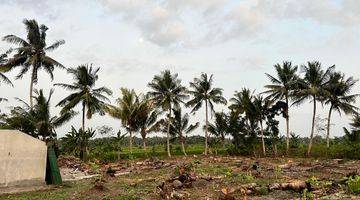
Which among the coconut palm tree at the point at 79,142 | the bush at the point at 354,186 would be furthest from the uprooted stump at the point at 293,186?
the coconut palm tree at the point at 79,142

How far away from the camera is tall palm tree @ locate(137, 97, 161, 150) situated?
46.1 metres

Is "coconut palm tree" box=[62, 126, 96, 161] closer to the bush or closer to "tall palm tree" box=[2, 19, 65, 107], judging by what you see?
"tall palm tree" box=[2, 19, 65, 107]

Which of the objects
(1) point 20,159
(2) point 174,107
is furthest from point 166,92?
(1) point 20,159

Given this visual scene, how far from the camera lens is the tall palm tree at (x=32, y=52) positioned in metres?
37.5

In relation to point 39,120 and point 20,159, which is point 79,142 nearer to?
point 39,120

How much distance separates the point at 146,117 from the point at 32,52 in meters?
14.7

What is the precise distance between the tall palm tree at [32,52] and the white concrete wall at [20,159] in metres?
17.0

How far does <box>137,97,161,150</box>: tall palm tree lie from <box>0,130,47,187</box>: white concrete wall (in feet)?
80.2

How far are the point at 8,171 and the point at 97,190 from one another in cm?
542

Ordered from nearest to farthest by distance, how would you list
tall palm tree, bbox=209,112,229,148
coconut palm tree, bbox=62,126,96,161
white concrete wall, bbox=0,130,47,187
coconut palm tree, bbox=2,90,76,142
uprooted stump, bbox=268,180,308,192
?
uprooted stump, bbox=268,180,308,192 < white concrete wall, bbox=0,130,47,187 < coconut palm tree, bbox=2,90,76,142 < coconut palm tree, bbox=62,126,96,161 < tall palm tree, bbox=209,112,229,148

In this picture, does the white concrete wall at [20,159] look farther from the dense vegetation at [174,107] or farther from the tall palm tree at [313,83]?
the tall palm tree at [313,83]

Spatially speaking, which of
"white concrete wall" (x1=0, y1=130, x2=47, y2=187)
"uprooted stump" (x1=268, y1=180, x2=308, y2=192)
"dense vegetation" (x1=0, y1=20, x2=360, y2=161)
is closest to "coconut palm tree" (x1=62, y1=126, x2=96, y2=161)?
"dense vegetation" (x1=0, y1=20, x2=360, y2=161)

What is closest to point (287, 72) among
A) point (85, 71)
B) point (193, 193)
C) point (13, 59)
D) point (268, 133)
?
point (268, 133)

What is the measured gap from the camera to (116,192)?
17.6m
